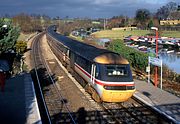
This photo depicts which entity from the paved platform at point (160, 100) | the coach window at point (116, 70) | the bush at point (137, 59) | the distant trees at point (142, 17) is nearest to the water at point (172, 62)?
the bush at point (137, 59)

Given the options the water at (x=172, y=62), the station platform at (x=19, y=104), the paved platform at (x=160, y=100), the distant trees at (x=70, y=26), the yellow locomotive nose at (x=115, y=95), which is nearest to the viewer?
the station platform at (x=19, y=104)

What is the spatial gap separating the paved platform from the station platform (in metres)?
5.81

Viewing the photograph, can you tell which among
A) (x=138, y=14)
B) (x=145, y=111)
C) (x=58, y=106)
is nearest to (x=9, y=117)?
(x=58, y=106)

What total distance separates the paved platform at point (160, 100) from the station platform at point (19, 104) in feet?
19.1

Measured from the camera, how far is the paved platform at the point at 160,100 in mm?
15159

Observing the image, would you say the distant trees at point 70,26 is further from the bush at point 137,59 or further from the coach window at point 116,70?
the coach window at point 116,70

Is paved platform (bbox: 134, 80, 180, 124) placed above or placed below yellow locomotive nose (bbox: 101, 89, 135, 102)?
below

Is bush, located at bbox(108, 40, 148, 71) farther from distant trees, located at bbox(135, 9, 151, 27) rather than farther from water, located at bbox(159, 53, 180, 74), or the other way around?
distant trees, located at bbox(135, 9, 151, 27)

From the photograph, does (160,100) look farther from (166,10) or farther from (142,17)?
(166,10)

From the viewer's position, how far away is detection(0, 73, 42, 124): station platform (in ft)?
46.7

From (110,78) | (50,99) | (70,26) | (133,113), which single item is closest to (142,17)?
(70,26)

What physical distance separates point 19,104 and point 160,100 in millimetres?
7629

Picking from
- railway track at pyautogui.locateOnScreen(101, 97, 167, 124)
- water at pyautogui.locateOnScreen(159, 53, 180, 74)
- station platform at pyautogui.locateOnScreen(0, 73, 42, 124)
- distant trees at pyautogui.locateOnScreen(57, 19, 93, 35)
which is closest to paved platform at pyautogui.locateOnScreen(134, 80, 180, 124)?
railway track at pyautogui.locateOnScreen(101, 97, 167, 124)

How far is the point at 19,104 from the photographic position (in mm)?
17125
